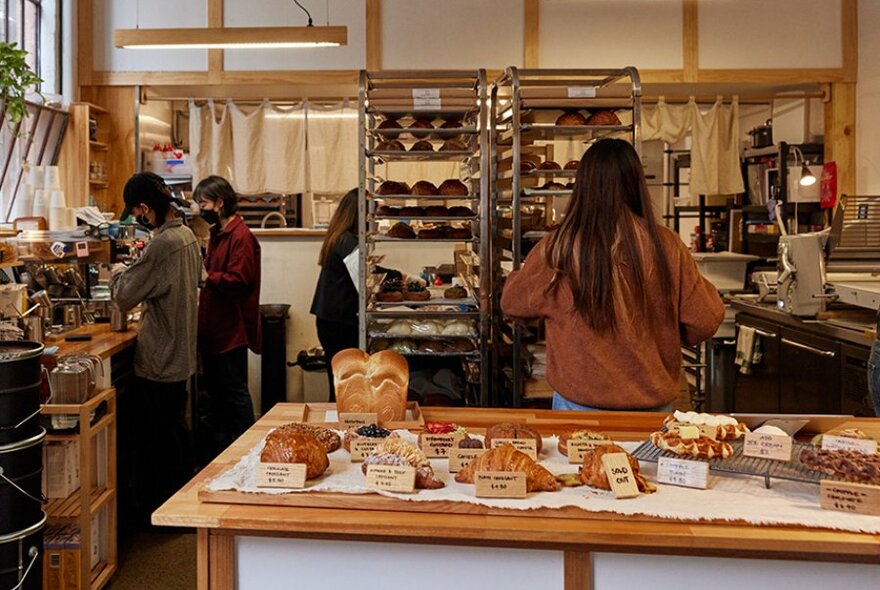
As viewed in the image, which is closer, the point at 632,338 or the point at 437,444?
the point at 437,444

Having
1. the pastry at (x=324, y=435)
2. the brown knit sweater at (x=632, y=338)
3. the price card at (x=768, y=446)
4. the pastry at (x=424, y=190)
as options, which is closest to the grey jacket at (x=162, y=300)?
Result: the pastry at (x=424, y=190)

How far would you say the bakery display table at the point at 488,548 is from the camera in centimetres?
162

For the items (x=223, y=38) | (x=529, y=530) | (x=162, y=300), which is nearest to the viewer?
(x=529, y=530)

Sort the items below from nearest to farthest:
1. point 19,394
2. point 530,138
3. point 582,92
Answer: point 19,394 → point 582,92 → point 530,138

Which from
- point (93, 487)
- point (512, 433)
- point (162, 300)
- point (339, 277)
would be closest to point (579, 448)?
point (512, 433)

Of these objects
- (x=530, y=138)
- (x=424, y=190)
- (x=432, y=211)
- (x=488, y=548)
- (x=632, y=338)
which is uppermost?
(x=530, y=138)

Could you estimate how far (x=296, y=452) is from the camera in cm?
185

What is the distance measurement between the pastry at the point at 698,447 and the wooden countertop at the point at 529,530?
282mm

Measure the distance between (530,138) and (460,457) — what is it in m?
2.88

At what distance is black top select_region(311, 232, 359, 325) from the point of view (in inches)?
203

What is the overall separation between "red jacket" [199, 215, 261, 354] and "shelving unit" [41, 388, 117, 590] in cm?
123

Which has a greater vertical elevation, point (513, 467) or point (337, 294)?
point (337, 294)

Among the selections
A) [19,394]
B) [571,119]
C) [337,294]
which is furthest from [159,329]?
[571,119]

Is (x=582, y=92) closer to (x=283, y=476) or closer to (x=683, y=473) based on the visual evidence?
(x=683, y=473)
